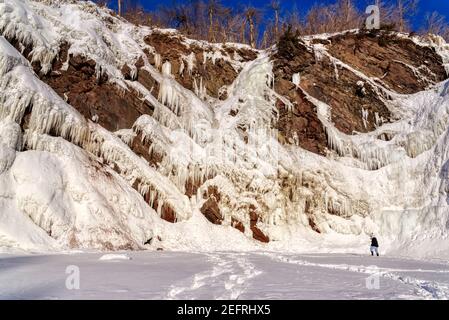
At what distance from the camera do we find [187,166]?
26641mm

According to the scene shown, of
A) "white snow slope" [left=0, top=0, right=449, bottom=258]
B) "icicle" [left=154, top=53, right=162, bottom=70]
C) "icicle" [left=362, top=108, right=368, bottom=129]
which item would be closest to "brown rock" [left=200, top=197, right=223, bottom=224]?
"white snow slope" [left=0, top=0, right=449, bottom=258]

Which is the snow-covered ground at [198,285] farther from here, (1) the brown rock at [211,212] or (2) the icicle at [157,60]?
(2) the icicle at [157,60]

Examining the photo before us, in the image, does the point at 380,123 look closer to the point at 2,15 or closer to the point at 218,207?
the point at 218,207

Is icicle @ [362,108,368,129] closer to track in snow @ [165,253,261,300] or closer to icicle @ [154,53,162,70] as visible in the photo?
icicle @ [154,53,162,70]

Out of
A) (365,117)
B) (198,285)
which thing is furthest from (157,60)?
(198,285)

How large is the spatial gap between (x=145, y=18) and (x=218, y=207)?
3138cm

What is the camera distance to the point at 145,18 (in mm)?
49219

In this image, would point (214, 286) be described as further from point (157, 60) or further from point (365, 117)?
point (157, 60)

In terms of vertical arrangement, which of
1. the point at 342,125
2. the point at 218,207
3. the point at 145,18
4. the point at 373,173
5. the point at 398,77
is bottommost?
the point at 218,207

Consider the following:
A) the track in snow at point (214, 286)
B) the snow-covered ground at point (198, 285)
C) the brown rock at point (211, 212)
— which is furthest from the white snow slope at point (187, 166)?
the track in snow at point (214, 286)

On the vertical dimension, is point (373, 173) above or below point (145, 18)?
below

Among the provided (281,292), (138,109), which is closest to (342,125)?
(138,109)

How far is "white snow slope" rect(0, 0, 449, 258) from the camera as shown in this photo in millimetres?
20172
